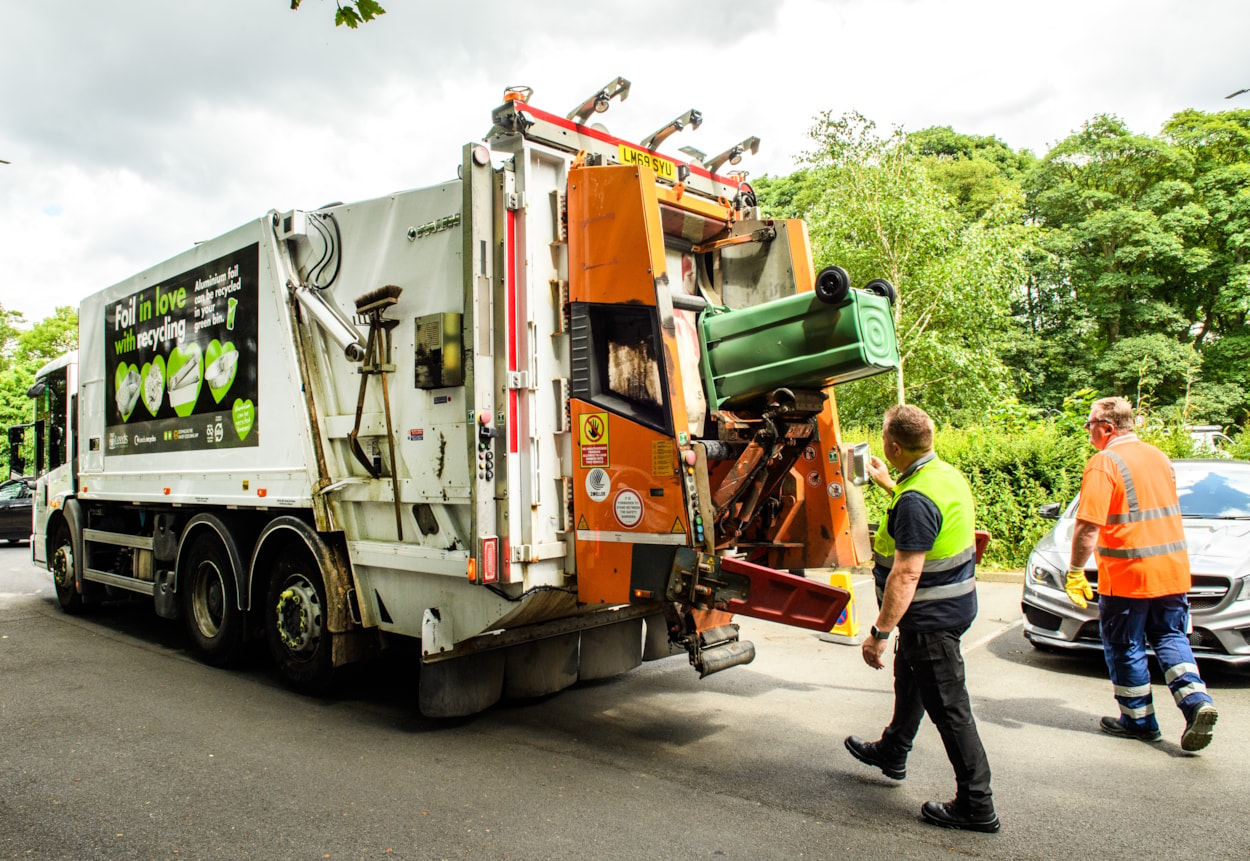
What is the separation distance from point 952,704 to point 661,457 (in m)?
1.59

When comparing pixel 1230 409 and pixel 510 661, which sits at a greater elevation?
pixel 1230 409

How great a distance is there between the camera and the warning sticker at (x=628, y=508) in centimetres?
413

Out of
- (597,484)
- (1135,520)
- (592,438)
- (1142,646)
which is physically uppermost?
(592,438)

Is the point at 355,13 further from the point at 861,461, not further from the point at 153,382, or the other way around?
the point at 153,382

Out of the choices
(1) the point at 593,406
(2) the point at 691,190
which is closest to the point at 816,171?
(2) the point at 691,190

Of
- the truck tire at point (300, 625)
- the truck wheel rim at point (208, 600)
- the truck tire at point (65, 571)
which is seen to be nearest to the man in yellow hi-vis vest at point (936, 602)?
the truck tire at point (300, 625)

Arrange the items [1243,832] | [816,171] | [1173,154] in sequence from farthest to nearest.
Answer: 1. [1173,154]
2. [816,171]
3. [1243,832]

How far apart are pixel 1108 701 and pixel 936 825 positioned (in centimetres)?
240

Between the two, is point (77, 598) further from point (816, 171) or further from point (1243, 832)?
point (816, 171)

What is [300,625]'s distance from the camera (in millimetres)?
5453

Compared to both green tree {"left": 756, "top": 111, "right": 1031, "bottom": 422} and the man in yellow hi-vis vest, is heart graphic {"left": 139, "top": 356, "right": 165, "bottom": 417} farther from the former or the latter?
green tree {"left": 756, "top": 111, "right": 1031, "bottom": 422}

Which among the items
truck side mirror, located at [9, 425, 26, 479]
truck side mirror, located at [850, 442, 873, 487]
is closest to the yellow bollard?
truck side mirror, located at [850, 442, 873, 487]

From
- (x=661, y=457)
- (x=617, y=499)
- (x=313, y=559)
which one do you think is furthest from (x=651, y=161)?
(x=313, y=559)

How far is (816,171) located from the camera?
20234 mm
